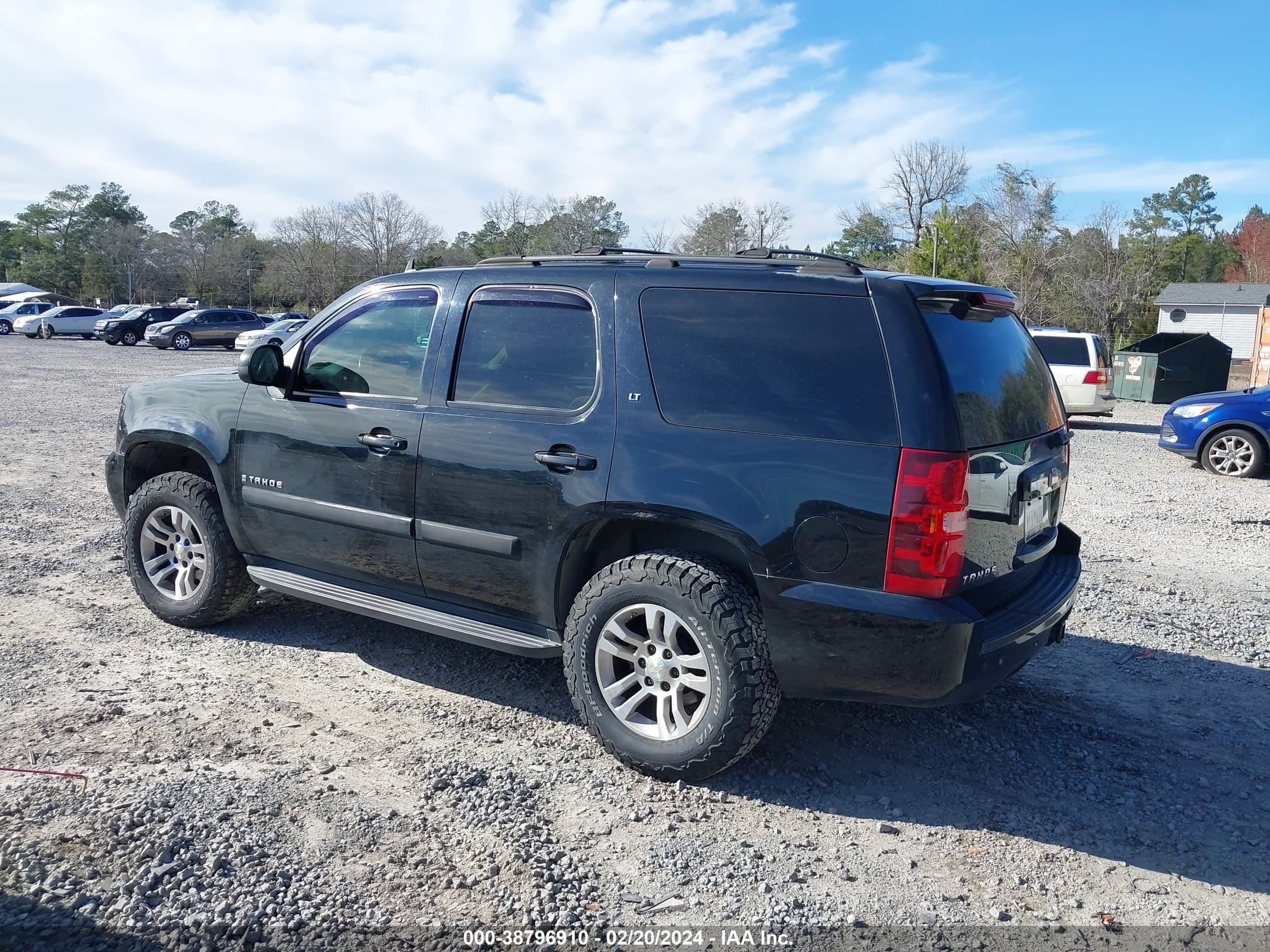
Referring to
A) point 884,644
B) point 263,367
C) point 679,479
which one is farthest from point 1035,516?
point 263,367

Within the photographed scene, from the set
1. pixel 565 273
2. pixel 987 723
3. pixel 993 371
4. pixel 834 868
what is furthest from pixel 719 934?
pixel 565 273

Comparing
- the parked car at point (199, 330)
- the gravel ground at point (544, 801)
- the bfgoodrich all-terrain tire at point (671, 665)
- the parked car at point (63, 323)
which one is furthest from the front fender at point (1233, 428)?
the parked car at point (63, 323)

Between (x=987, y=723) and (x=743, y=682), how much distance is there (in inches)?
58.7

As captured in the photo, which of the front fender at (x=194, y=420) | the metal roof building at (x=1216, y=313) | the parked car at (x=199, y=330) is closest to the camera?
the front fender at (x=194, y=420)

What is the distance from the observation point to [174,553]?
5.32 meters

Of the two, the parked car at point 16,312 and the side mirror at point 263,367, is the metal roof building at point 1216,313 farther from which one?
the parked car at point 16,312

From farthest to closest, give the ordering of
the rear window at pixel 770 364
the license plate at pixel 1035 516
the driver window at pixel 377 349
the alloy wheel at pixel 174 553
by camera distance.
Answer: the alloy wheel at pixel 174 553 → the driver window at pixel 377 349 → the license plate at pixel 1035 516 → the rear window at pixel 770 364

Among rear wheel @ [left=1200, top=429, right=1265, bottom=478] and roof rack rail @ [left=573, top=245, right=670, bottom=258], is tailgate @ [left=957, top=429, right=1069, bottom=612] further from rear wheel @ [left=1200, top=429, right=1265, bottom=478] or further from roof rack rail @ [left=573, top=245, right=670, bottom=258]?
rear wheel @ [left=1200, top=429, right=1265, bottom=478]

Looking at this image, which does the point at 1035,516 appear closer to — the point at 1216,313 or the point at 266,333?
the point at 266,333

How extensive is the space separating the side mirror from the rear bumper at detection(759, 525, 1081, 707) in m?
2.72

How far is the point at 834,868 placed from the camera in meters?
3.23

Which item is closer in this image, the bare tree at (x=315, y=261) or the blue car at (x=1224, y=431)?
the blue car at (x=1224, y=431)

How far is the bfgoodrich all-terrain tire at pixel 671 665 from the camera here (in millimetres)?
3568

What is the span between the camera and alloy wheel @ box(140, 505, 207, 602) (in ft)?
17.1
